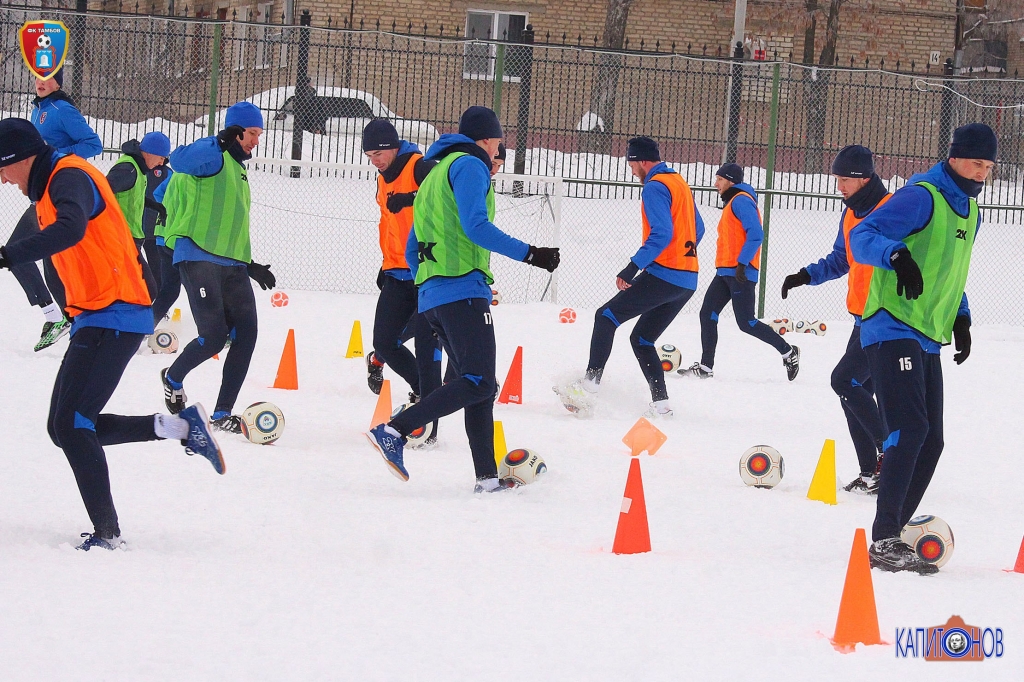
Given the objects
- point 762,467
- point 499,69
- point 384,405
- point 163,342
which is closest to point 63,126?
point 163,342

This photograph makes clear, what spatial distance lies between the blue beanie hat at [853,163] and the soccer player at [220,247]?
137 inches

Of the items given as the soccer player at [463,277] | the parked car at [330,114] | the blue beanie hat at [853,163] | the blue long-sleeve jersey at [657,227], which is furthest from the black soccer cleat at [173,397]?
the parked car at [330,114]

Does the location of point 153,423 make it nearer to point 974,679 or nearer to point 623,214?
point 974,679

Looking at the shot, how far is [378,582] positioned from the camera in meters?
4.43

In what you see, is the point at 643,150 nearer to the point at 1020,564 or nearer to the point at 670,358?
the point at 670,358

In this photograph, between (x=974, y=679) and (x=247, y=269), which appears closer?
(x=974, y=679)

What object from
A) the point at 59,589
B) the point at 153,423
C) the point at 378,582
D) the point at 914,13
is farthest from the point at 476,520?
the point at 914,13

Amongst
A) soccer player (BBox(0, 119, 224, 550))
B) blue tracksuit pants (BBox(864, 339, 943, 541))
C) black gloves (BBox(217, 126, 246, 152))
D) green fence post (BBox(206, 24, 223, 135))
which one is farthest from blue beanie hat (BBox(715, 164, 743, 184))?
green fence post (BBox(206, 24, 223, 135))

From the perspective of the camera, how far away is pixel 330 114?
17.2 meters

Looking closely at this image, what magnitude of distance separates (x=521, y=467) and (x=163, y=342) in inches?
187

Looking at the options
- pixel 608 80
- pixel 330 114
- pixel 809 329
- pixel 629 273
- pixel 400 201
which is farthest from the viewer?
pixel 608 80

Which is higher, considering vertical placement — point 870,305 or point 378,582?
point 870,305

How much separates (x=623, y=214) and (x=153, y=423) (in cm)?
1420

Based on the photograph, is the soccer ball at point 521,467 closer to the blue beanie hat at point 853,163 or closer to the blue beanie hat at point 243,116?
the blue beanie hat at point 853,163
